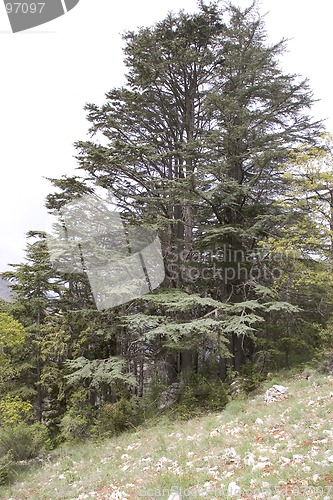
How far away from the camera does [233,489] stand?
5.04 m

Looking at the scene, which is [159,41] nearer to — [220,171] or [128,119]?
[128,119]

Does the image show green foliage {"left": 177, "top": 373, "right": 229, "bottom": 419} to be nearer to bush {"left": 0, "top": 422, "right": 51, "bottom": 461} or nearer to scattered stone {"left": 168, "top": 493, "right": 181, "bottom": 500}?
bush {"left": 0, "top": 422, "right": 51, "bottom": 461}

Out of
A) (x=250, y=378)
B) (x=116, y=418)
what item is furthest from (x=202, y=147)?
(x=116, y=418)

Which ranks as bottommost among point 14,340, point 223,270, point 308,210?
point 14,340

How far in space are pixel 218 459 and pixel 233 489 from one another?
1687mm

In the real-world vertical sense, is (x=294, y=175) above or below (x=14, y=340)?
above

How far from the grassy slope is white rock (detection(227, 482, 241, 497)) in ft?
0.07

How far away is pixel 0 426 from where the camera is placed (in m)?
12.4

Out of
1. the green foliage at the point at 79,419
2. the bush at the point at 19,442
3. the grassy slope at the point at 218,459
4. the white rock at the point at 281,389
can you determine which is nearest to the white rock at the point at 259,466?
the grassy slope at the point at 218,459

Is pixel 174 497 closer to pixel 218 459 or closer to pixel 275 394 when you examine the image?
pixel 218 459

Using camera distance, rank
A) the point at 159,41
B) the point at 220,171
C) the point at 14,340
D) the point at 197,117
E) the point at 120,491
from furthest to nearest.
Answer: the point at 197,117 < the point at 159,41 < the point at 220,171 < the point at 14,340 < the point at 120,491

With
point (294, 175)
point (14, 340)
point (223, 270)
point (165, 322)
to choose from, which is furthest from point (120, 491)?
point (294, 175)

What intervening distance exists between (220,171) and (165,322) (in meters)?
5.87

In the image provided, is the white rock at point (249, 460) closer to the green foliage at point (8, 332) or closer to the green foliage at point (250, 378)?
the green foliage at point (250, 378)
